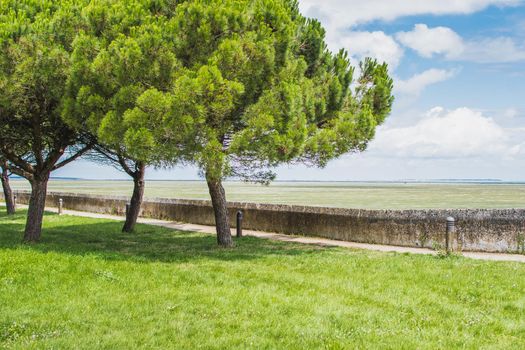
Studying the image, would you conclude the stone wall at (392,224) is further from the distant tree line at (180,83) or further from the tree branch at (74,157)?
the tree branch at (74,157)

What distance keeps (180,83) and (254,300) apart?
579 cm

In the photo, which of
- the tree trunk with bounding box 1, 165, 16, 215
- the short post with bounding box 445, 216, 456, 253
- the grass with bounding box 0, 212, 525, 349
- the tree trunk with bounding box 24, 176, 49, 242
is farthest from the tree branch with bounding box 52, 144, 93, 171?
the tree trunk with bounding box 1, 165, 16, 215

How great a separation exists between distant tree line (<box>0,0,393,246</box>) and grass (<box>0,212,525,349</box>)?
8.89ft

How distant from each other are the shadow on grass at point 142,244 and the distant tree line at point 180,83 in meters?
1.29

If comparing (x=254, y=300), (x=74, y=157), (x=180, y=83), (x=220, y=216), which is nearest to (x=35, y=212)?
(x=74, y=157)

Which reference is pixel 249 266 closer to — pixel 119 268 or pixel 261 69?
pixel 119 268

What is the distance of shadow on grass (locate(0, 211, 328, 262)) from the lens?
13.0 metres

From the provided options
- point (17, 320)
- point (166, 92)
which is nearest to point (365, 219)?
point (166, 92)

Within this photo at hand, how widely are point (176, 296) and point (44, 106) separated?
875 cm

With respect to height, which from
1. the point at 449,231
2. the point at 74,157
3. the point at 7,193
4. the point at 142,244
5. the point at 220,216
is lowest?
the point at 142,244

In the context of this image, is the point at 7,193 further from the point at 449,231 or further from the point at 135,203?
the point at 449,231

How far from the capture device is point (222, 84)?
12.0 meters

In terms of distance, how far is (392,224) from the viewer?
16.4 metres

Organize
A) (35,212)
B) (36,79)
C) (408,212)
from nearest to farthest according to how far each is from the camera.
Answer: (36,79)
(35,212)
(408,212)
